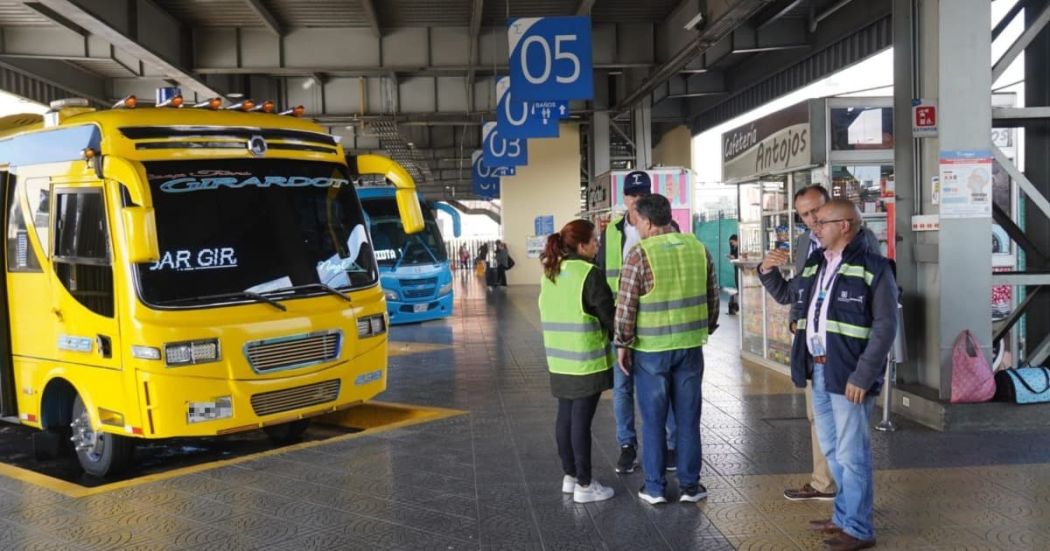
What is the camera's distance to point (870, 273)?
4547 mm

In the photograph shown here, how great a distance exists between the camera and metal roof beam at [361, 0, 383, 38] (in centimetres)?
1615

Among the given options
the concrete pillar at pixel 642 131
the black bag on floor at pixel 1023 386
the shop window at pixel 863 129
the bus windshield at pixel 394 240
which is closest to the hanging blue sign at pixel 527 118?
the bus windshield at pixel 394 240

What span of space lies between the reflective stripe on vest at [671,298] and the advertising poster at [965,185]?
130 inches

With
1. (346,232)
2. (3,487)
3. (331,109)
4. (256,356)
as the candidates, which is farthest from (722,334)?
(331,109)

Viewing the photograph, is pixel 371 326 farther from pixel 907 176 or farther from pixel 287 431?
pixel 907 176

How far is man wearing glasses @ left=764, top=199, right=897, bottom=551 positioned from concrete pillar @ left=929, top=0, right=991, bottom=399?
3293 mm

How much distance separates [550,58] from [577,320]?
6971 millimetres

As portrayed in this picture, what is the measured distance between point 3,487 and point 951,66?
27.1ft

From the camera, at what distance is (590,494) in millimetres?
5656

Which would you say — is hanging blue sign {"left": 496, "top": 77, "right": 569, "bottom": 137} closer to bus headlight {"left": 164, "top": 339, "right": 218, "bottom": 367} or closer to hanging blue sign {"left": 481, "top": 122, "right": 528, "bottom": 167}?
hanging blue sign {"left": 481, "top": 122, "right": 528, "bottom": 167}

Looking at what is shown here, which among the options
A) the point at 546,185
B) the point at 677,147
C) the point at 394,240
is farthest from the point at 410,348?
the point at 677,147

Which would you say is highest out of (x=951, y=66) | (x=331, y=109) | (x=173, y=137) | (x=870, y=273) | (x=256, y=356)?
(x=331, y=109)

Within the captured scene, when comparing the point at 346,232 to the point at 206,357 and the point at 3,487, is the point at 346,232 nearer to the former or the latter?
the point at 206,357

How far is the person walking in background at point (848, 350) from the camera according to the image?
4.48 m
